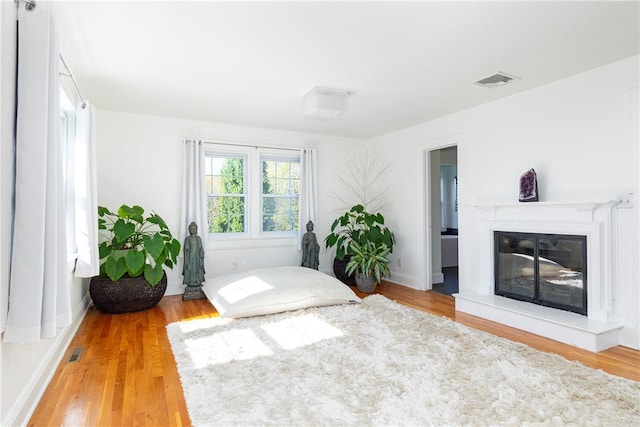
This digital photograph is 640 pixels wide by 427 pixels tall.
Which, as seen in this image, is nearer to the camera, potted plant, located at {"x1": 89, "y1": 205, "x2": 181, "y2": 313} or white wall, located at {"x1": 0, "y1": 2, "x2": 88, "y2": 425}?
white wall, located at {"x1": 0, "y1": 2, "x2": 88, "y2": 425}

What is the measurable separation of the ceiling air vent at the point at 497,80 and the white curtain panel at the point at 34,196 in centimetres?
322

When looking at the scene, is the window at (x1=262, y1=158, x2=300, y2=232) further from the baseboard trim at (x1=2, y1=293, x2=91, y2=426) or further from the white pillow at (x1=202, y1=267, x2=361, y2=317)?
the baseboard trim at (x1=2, y1=293, x2=91, y2=426)

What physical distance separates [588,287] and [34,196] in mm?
3946

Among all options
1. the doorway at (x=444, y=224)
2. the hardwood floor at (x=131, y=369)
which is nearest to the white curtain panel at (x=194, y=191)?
the hardwood floor at (x=131, y=369)

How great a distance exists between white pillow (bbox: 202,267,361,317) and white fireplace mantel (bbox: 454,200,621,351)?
1.49 metres

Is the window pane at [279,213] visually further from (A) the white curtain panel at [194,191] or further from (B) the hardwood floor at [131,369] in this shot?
(B) the hardwood floor at [131,369]

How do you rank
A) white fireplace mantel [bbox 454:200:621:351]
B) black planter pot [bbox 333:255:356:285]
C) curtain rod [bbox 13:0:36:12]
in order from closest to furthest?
1. curtain rod [bbox 13:0:36:12]
2. white fireplace mantel [bbox 454:200:621:351]
3. black planter pot [bbox 333:255:356:285]

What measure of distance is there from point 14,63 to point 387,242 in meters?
4.27

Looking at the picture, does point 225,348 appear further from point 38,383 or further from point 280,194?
point 280,194

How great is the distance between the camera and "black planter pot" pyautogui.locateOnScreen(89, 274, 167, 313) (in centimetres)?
364

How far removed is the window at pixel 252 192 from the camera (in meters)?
4.93

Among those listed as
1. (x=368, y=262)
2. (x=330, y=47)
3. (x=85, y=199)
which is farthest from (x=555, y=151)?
(x=85, y=199)

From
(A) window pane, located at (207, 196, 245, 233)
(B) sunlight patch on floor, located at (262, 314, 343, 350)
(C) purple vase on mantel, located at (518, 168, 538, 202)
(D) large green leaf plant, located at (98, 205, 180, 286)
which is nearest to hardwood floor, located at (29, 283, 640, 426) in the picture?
(D) large green leaf plant, located at (98, 205, 180, 286)

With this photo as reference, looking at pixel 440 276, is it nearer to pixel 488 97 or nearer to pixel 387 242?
pixel 387 242
